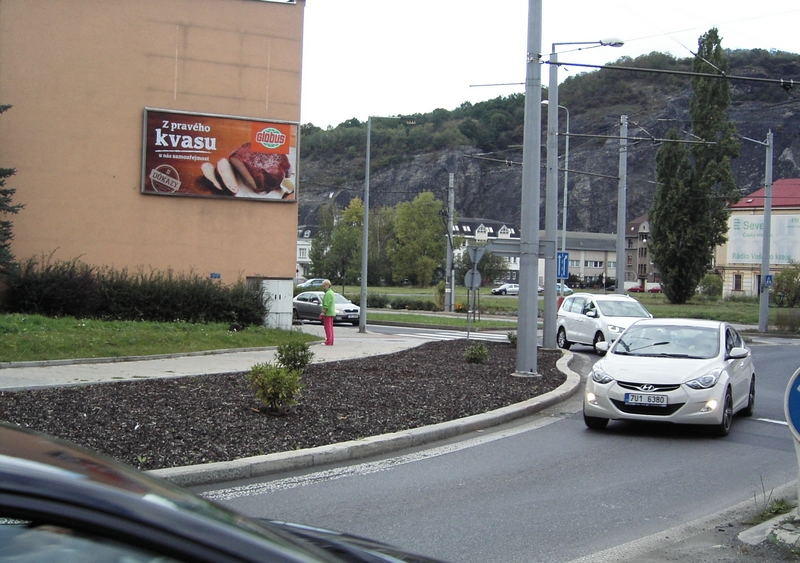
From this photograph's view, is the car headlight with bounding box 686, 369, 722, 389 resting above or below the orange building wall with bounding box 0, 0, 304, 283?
below

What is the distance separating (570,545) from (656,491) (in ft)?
6.51

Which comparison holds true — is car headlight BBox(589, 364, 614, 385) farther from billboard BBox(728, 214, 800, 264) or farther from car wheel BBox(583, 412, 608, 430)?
billboard BBox(728, 214, 800, 264)

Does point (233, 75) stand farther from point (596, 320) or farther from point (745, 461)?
point (745, 461)

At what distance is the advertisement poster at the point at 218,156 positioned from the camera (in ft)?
82.0

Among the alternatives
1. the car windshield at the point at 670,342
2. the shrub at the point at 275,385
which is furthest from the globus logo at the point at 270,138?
the shrub at the point at 275,385

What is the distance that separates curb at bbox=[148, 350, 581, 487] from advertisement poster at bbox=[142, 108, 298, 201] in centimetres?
1597

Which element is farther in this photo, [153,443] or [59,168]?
[59,168]

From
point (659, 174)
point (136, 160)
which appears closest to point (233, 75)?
point (136, 160)

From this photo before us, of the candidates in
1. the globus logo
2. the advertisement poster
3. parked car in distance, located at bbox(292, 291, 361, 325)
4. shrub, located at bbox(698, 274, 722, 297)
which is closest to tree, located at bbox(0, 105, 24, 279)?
the advertisement poster

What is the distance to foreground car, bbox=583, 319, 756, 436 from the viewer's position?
9906 millimetres

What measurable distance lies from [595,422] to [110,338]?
36.1ft

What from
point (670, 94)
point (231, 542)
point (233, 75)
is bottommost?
point (231, 542)

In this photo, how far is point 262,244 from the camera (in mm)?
26188

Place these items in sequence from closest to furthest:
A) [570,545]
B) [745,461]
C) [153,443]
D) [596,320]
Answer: [570,545]
[153,443]
[745,461]
[596,320]
